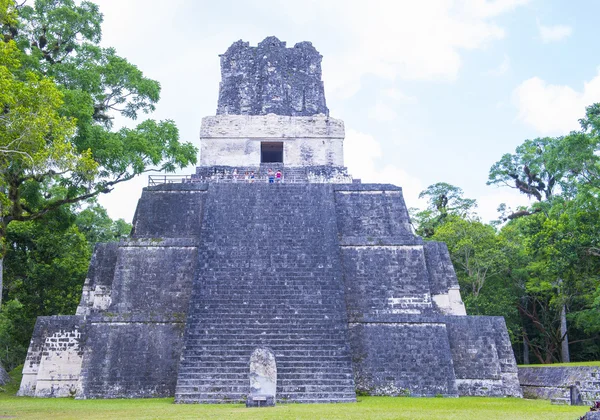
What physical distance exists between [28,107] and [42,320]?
5.18 meters

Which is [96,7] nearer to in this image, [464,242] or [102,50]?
[102,50]

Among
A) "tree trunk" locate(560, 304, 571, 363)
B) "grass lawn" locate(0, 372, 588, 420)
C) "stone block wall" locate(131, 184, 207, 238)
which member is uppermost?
"stone block wall" locate(131, 184, 207, 238)

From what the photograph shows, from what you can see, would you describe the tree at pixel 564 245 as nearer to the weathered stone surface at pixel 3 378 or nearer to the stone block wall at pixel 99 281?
the stone block wall at pixel 99 281

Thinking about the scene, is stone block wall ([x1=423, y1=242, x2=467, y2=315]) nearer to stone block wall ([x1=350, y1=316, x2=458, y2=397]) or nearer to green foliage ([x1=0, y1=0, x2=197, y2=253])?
stone block wall ([x1=350, y1=316, x2=458, y2=397])

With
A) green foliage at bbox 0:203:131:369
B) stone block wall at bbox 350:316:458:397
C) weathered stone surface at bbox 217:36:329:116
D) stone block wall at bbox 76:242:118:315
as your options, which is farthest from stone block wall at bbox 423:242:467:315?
green foliage at bbox 0:203:131:369

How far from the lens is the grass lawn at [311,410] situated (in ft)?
25.8

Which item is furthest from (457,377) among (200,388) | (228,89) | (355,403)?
(228,89)

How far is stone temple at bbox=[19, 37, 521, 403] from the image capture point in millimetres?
11117

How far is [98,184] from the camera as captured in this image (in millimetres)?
14336

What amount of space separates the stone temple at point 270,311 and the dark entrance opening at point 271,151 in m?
3.86

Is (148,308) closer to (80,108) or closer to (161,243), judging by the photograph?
(161,243)

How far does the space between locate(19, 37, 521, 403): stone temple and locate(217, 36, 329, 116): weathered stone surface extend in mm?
4628

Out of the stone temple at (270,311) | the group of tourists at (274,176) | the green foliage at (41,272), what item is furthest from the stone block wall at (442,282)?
the green foliage at (41,272)

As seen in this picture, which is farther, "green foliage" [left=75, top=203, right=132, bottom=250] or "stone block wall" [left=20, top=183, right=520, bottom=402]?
"green foliage" [left=75, top=203, right=132, bottom=250]
